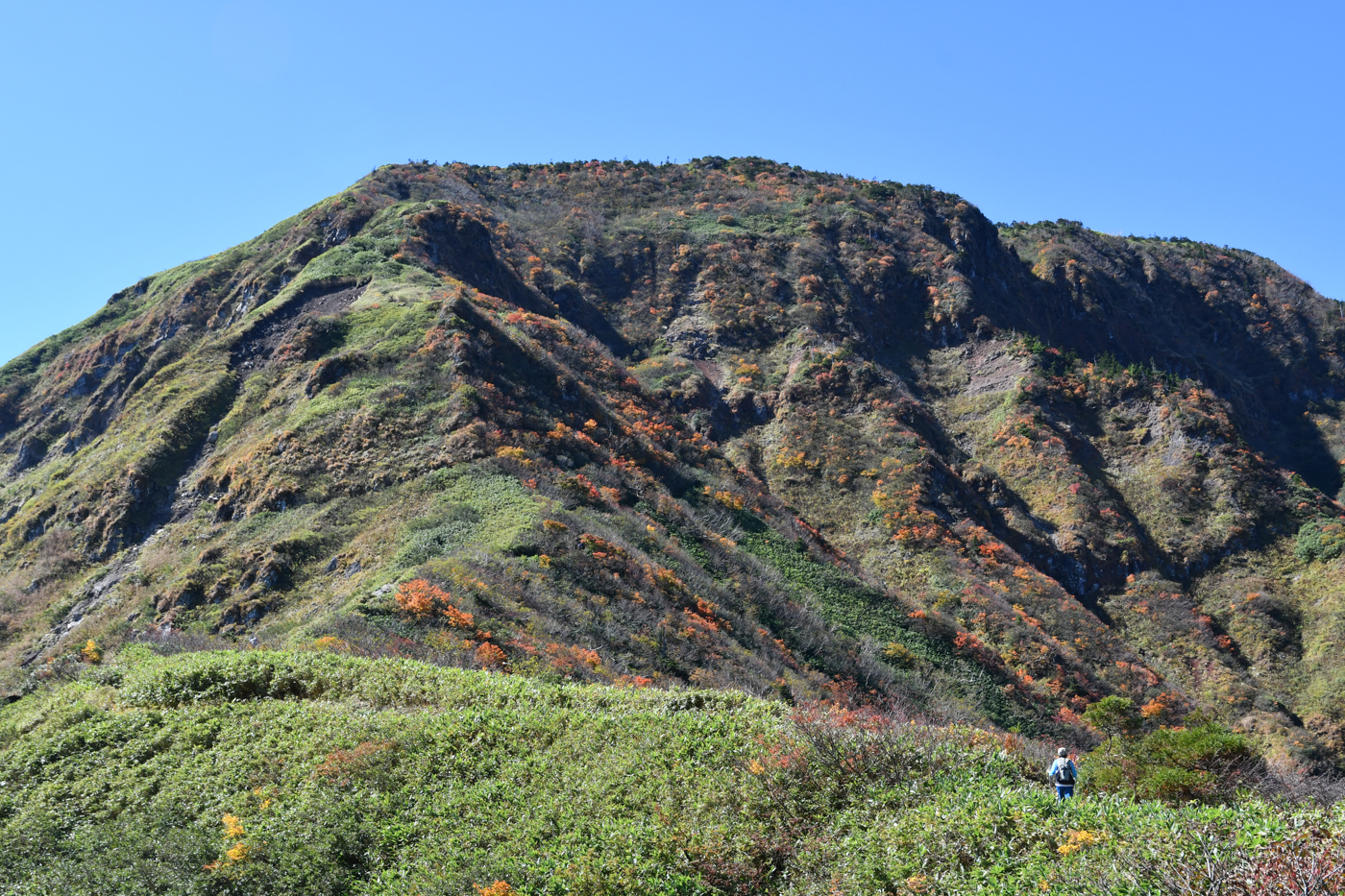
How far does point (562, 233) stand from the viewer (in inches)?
3420

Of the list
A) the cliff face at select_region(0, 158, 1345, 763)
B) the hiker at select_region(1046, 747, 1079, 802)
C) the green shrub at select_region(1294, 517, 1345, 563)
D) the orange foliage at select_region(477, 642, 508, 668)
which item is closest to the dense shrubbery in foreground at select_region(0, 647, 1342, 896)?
the hiker at select_region(1046, 747, 1079, 802)

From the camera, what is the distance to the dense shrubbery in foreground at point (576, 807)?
904 centimetres

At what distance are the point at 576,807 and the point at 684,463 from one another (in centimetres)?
3792

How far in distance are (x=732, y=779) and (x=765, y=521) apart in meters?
34.2

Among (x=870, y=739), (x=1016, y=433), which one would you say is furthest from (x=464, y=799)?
(x=1016, y=433)

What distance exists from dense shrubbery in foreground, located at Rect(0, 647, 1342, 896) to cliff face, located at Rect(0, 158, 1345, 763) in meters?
6.03

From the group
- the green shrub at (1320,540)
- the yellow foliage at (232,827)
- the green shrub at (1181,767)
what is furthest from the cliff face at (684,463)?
the green shrub at (1181,767)

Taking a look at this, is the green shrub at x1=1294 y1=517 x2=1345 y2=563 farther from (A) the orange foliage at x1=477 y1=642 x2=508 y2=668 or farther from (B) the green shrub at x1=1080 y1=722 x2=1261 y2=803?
(A) the orange foliage at x1=477 y1=642 x2=508 y2=668

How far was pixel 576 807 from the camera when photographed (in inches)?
478

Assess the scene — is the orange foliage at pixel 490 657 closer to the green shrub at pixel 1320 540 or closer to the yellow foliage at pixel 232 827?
the yellow foliage at pixel 232 827

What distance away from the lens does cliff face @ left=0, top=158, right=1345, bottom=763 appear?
29.2 metres

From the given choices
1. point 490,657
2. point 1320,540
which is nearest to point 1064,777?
point 490,657

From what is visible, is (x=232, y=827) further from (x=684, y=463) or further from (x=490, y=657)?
(x=684, y=463)

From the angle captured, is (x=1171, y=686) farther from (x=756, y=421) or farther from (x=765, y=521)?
(x=756, y=421)
